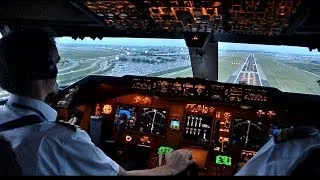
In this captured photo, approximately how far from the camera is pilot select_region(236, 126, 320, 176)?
86 centimetres

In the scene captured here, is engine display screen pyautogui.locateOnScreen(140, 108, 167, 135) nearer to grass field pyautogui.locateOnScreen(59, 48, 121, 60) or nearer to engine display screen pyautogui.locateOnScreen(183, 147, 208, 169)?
engine display screen pyautogui.locateOnScreen(183, 147, 208, 169)

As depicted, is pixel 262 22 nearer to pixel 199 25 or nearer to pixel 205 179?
pixel 199 25

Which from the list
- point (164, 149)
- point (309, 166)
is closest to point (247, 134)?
point (164, 149)

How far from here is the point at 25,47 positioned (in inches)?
52.9

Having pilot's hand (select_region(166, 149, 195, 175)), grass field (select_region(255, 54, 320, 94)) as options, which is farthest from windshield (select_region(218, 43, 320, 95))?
pilot's hand (select_region(166, 149, 195, 175))

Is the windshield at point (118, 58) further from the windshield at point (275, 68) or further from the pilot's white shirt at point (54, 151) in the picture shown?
the pilot's white shirt at point (54, 151)

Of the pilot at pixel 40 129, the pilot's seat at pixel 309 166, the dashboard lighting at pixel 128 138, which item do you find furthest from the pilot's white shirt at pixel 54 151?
the dashboard lighting at pixel 128 138

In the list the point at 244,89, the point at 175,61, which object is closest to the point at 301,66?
the point at 244,89

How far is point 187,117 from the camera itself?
3.91 meters

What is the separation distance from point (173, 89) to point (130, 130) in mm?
760

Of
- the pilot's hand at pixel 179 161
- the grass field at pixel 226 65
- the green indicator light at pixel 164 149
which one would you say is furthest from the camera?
the grass field at pixel 226 65

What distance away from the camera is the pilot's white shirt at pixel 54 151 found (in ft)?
4.05

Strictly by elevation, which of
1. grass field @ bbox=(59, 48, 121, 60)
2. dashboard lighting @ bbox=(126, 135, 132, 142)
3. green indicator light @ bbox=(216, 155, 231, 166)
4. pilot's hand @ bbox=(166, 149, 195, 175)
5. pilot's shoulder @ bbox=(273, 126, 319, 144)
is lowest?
green indicator light @ bbox=(216, 155, 231, 166)

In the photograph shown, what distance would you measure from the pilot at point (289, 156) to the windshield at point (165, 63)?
9.44ft
